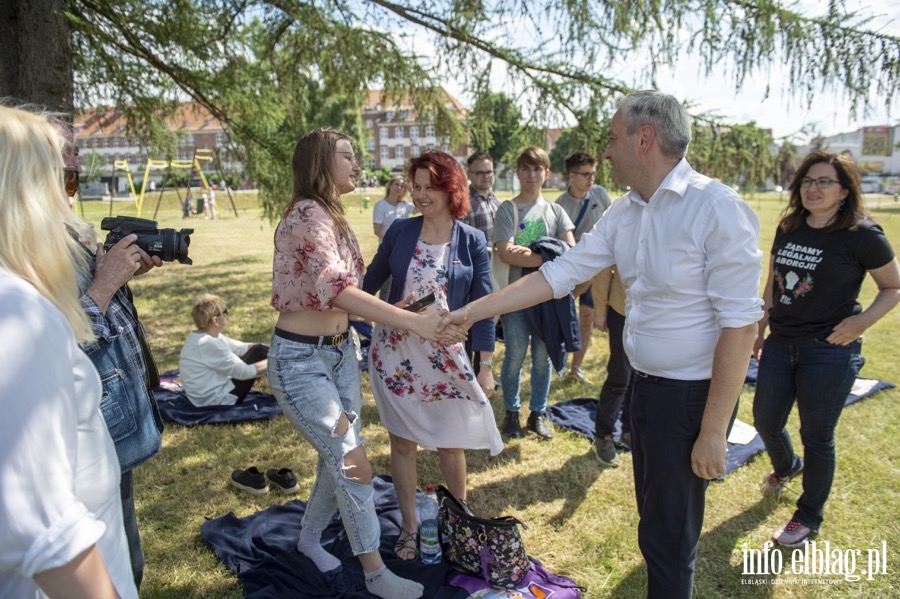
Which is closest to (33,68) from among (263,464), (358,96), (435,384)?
(358,96)

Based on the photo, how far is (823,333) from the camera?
2.88 meters

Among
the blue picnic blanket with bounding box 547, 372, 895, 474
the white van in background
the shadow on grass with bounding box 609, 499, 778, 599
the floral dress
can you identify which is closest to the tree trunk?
the floral dress

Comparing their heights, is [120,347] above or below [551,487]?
above

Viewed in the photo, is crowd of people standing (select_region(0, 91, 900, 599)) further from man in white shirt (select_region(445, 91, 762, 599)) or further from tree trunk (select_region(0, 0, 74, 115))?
tree trunk (select_region(0, 0, 74, 115))

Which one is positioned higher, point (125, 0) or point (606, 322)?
point (125, 0)

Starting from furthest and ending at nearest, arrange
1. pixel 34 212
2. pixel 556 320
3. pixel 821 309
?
pixel 556 320 < pixel 821 309 < pixel 34 212

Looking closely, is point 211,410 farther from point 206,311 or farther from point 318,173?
point 318,173

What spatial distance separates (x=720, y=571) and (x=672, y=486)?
1.23 meters

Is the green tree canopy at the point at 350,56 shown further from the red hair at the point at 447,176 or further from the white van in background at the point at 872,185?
the white van in background at the point at 872,185

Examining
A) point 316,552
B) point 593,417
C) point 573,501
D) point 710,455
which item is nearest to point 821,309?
point 710,455

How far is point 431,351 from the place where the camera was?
9.04 ft

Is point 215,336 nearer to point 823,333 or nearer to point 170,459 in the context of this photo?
Answer: point 170,459

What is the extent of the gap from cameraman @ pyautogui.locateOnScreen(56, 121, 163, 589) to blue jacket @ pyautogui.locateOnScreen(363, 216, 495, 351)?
1145mm

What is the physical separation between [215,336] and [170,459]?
1112 mm
